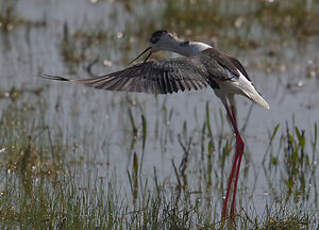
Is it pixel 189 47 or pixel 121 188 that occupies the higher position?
pixel 189 47

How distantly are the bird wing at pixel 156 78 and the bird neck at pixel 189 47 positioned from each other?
0.67 m

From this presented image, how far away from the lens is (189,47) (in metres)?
5.30

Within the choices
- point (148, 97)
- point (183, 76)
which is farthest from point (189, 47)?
point (148, 97)

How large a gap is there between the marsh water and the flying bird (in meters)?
0.60

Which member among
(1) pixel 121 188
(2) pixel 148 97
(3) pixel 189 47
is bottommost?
(1) pixel 121 188

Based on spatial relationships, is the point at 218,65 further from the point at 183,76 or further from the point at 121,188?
the point at 121,188

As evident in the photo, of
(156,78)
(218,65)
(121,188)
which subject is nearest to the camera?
(156,78)

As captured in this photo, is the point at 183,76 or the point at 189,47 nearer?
the point at 183,76

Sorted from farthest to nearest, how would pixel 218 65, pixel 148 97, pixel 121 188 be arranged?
1. pixel 148 97
2. pixel 121 188
3. pixel 218 65

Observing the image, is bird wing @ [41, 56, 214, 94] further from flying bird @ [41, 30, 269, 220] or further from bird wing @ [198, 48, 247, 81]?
bird wing @ [198, 48, 247, 81]

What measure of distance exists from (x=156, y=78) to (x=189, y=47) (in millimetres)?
952

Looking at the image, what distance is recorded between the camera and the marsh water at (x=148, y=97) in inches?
230

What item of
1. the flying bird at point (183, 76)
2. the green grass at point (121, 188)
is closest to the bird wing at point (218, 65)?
the flying bird at point (183, 76)

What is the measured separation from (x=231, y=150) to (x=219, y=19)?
3.79 m
